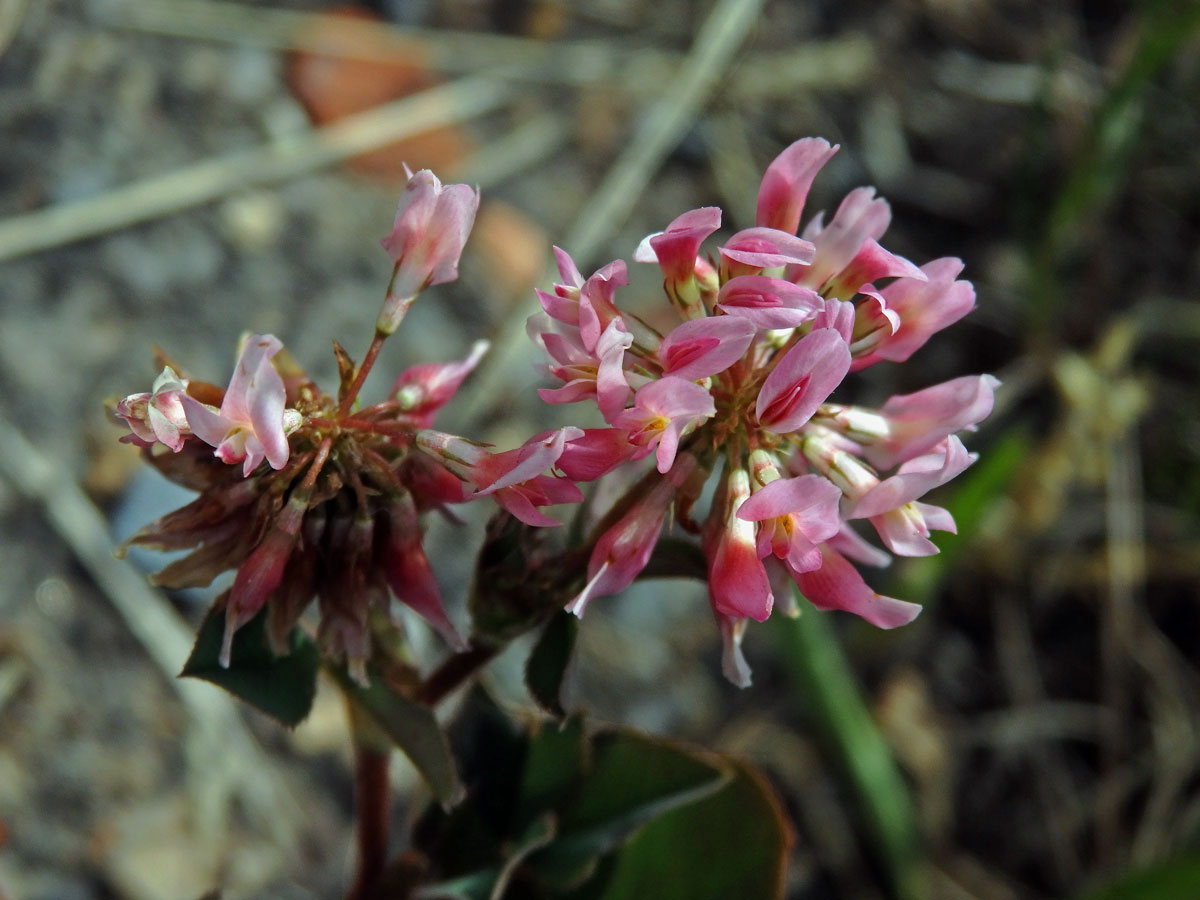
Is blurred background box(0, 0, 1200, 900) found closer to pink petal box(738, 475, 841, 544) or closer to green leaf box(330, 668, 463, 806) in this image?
green leaf box(330, 668, 463, 806)

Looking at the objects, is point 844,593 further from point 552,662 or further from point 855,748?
point 855,748

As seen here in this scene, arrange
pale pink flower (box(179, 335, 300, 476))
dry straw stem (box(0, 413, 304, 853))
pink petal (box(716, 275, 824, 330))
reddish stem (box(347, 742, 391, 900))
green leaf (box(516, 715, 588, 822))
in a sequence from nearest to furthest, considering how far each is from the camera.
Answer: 1. pale pink flower (box(179, 335, 300, 476))
2. pink petal (box(716, 275, 824, 330))
3. reddish stem (box(347, 742, 391, 900))
4. green leaf (box(516, 715, 588, 822))
5. dry straw stem (box(0, 413, 304, 853))

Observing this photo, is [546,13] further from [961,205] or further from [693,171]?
[961,205]

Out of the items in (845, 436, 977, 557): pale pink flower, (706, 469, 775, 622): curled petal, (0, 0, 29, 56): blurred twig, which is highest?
(0, 0, 29, 56): blurred twig

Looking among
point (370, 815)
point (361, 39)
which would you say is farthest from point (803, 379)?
point (361, 39)

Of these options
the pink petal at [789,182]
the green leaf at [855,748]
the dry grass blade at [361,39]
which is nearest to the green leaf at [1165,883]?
the green leaf at [855,748]

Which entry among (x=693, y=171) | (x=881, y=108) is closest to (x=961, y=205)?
(x=881, y=108)

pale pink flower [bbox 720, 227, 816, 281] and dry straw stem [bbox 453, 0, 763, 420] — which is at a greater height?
pale pink flower [bbox 720, 227, 816, 281]

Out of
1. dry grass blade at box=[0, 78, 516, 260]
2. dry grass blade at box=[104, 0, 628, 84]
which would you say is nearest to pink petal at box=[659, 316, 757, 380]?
dry grass blade at box=[0, 78, 516, 260]
